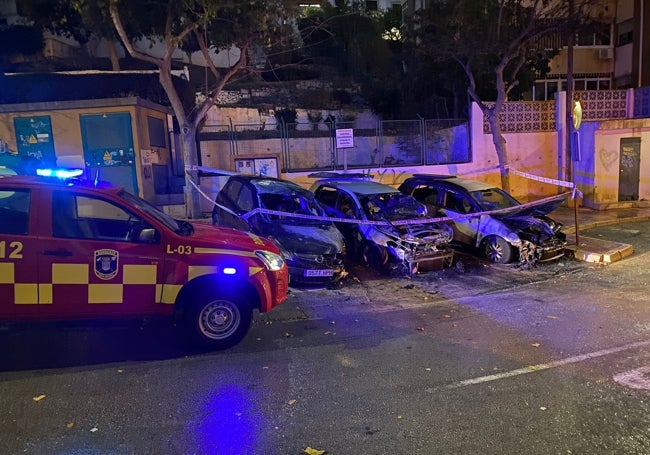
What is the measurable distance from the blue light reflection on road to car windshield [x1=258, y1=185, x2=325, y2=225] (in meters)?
4.71

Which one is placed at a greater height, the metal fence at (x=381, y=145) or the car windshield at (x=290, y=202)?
the metal fence at (x=381, y=145)

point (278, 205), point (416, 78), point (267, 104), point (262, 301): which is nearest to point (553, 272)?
point (278, 205)

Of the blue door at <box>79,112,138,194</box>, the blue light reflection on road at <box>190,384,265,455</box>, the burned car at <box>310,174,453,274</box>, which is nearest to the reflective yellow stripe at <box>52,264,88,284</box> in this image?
the blue light reflection on road at <box>190,384,265,455</box>

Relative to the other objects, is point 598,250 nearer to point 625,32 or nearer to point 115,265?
point 115,265

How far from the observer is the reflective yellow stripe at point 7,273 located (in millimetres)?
4514

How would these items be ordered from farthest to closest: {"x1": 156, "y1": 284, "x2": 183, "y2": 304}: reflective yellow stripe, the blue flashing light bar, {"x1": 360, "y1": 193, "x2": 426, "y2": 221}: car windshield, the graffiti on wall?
the graffiti on wall
{"x1": 360, "y1": 193, "x2": 426, "y2": 221}: car windshield
the blue flashing light bar
{"x1": 156, "y1": 284, "x2": 183, "y2": 304}: reflective yellow stripe

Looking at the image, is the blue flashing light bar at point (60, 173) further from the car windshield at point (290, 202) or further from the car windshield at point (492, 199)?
the car windshield at point (492, 199)

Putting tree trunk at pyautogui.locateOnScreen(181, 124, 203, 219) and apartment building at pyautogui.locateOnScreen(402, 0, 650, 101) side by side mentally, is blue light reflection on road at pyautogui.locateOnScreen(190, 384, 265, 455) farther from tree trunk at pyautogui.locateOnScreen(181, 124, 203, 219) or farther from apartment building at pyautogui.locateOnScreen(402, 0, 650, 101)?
apartment building at pyautogui.locateOnScreen(402, 0, 650, 101)

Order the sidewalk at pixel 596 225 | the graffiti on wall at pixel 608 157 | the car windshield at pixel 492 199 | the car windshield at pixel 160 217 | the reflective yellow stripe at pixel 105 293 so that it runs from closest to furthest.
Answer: the reflective yellow stripe at pixel 105 293, the car windshield at pixel 160 217, the sidewalk at pixel 596 225, the car windshield at pixel 492 199, the graffiti on wall at pixel 608 157

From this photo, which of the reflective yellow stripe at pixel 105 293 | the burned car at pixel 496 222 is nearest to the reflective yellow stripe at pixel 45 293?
the reflective yellow stripe at pixel 105 293

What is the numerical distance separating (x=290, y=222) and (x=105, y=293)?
4.19 meters

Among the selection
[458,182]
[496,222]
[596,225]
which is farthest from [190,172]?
[596,225]

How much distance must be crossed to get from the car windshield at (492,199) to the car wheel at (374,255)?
8.01 ft

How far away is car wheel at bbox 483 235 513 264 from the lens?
940cm
